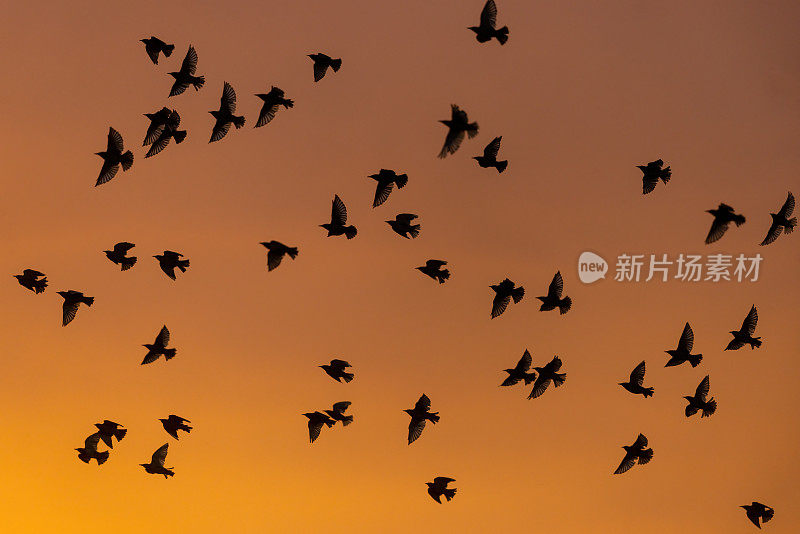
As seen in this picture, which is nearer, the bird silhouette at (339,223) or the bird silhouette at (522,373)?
the bird silhouette at (339,223)

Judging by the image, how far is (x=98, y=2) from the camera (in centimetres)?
199

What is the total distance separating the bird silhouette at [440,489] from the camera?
2080 millimetres

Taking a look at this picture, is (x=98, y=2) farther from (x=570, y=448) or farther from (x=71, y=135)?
(x=570, y=448)

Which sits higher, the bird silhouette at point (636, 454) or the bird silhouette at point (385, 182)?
the bird silhouette at point (385, 182)

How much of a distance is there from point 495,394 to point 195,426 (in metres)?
0.92

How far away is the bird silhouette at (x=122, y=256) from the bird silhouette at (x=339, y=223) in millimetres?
573

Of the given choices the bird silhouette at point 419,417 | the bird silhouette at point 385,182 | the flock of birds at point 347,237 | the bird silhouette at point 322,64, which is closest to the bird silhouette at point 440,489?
the flock of birds at point 347,237

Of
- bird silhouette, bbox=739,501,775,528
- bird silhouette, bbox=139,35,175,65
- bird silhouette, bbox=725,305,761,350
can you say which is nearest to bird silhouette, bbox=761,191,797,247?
bird silhouette, bbox=725,305,761,350

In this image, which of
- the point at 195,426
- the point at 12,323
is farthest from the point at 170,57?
the point at 195,426

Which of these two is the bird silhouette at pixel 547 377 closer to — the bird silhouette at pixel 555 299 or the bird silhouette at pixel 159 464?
the bird silhouette at pixel 555 299

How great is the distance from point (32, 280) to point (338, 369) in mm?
934

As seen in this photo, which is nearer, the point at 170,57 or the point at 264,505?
the point at 170,57

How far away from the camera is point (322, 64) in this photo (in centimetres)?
194

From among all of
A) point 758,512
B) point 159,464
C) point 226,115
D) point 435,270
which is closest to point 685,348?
point 758,512
